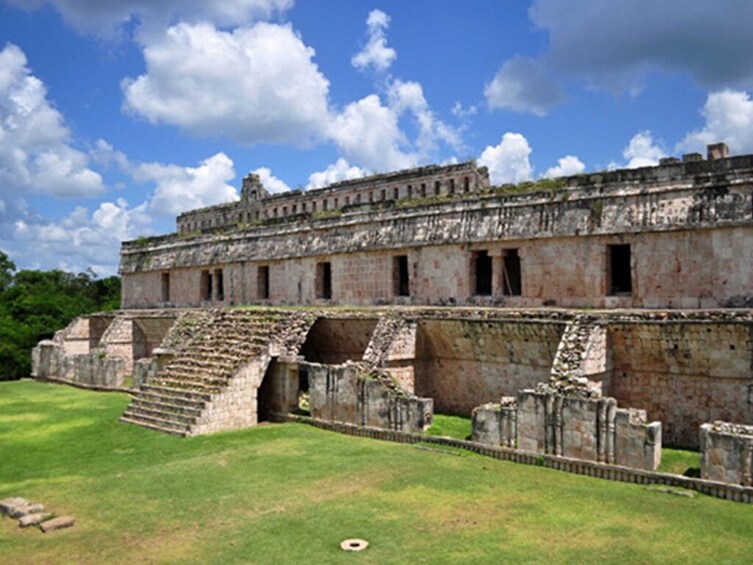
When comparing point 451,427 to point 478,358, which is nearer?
point 451,427

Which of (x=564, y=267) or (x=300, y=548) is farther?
(x=564, y=267)

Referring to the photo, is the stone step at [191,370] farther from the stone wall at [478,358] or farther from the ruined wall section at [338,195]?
the ruined wall section at [338,195]

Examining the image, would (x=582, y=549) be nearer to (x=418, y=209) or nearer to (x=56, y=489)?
(x=56, y=489)

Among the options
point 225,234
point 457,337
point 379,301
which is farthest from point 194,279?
point 457,337

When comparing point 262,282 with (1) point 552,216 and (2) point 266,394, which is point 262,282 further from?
(1) point 552,216

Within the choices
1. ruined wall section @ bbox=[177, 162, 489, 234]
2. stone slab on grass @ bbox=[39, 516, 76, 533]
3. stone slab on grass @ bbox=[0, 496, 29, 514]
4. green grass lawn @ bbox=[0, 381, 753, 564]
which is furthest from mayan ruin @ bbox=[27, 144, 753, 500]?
stone slab on grass @ bbox=[39, 516, 76, 533]

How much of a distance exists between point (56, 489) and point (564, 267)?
34.5ft

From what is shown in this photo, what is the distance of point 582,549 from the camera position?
7430 millimetres

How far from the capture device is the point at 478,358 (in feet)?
48.3

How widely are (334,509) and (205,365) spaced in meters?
8.02

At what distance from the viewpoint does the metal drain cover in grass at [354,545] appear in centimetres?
761

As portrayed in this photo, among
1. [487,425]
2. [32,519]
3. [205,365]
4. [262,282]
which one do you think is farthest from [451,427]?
[262,282]

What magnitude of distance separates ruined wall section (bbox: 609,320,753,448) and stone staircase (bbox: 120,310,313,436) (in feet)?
23.7

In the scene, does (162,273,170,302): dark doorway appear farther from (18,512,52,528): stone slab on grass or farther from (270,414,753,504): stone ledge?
(18,512,52,528): stone slab on grass
